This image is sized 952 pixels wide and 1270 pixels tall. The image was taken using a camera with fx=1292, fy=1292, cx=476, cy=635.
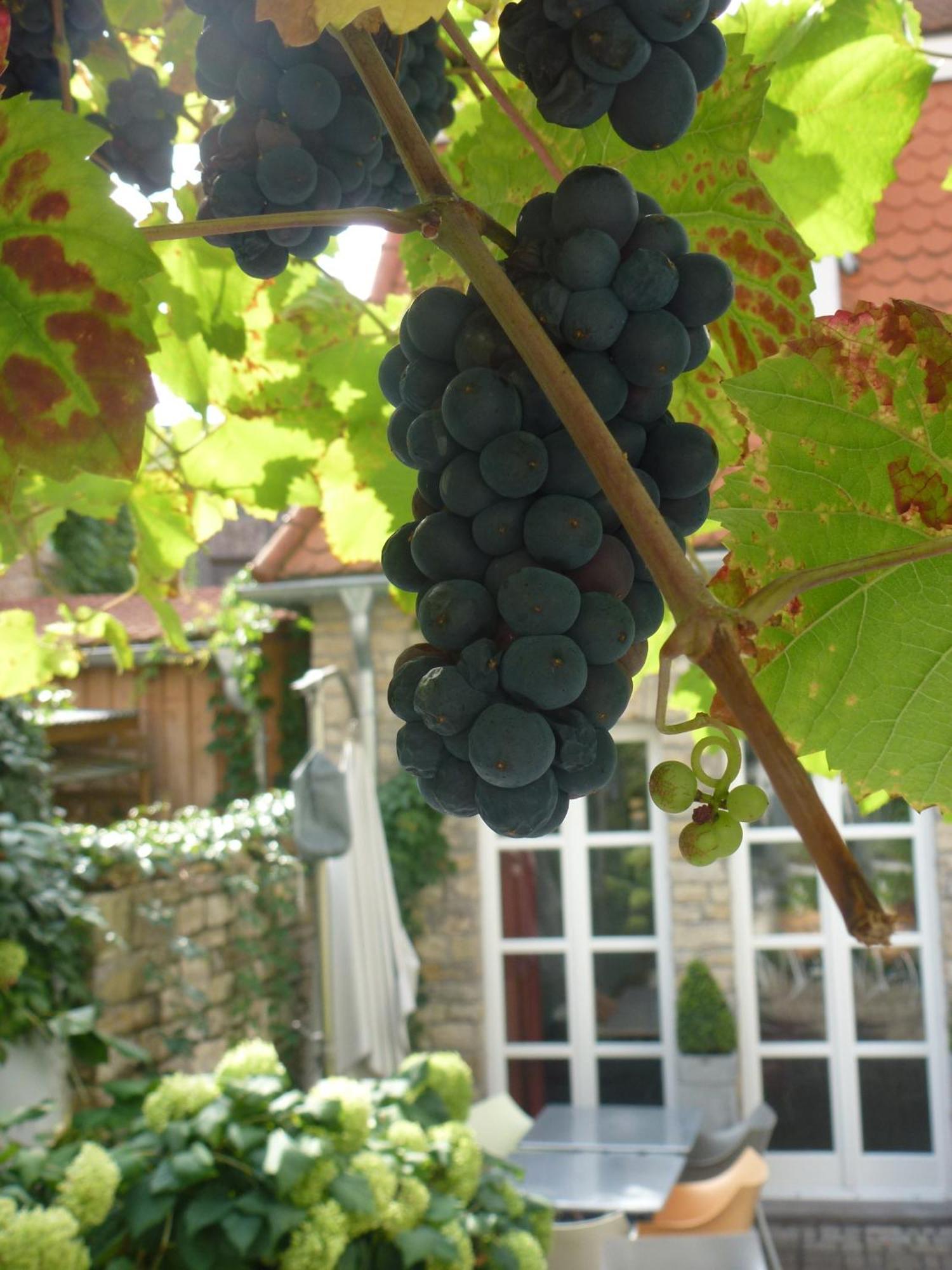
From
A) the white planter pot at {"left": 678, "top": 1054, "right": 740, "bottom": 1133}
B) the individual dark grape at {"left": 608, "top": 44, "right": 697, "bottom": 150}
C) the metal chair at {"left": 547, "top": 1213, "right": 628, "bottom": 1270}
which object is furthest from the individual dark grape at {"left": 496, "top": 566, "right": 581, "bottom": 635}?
the white planter pot at {"left": 678, "top": 1054, "right": 740, "bottom": 1133}

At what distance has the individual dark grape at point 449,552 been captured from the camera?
0.51m

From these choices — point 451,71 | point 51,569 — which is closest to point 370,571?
point 451,71

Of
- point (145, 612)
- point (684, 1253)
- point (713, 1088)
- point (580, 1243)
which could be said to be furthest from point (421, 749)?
point (145, 612)

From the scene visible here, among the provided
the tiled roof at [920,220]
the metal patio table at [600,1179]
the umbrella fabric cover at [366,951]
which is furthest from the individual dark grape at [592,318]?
the tiled roof at [920,220]

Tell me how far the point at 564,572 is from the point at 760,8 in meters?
0.77

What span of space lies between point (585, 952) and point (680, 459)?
24.5ft

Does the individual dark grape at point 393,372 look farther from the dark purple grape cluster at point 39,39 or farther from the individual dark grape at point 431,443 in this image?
the dark purple grape cluster at point 39,39

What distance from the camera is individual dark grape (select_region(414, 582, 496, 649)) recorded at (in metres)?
0.49

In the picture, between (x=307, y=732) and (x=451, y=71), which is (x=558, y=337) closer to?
(x=451, y=71)

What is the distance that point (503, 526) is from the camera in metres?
0.50

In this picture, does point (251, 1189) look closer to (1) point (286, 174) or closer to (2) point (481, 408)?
(1) point (286, 174)

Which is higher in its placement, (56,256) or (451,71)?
(451,71)

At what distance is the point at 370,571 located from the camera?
7188mm

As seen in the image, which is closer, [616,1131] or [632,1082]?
[616,1131]
